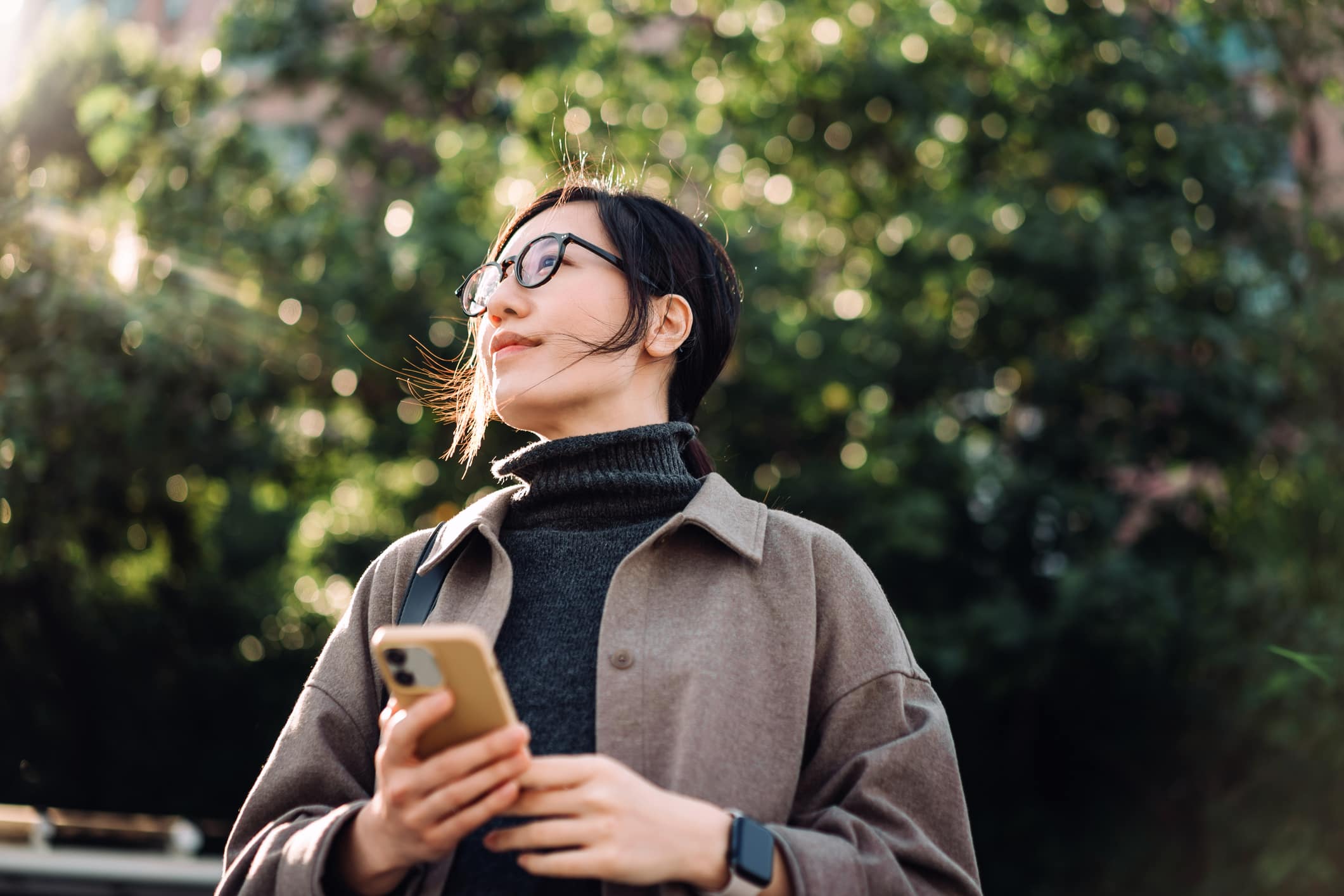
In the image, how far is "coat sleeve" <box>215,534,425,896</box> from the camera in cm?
157

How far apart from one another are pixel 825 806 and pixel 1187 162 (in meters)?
8.16

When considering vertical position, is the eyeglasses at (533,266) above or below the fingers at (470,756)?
above

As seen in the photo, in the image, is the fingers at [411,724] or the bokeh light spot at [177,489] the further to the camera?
the bokeh light spot at [177,489]

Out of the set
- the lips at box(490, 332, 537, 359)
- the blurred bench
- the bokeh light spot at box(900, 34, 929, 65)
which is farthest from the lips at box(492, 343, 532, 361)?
the bokeh light spot at box(900, 34, 929, 65)

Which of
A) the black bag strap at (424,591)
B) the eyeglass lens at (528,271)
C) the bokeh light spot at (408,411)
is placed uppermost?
the eyeglass lens at (528,271)

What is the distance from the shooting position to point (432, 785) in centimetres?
133

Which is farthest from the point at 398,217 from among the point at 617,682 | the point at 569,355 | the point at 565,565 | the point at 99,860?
the point at 617,682

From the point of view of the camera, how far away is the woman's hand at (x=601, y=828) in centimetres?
135

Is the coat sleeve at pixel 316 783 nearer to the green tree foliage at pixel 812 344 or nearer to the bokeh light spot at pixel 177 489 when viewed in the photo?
the green tree foliage at pixel 812 344

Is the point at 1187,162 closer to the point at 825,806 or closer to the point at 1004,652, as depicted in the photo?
the point at 1004,652

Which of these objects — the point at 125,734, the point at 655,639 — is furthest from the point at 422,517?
the point at 655,639

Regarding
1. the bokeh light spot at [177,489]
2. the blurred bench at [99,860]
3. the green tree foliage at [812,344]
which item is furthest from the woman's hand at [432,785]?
the bokeh light spot at [177,489]

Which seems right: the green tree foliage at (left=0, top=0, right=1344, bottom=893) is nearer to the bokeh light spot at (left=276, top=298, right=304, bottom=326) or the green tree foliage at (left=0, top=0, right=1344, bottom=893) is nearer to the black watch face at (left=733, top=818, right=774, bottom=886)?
the bokeh light spot at (left=276, top=298, right=304, bottom=326)

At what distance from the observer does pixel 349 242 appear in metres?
8.41
